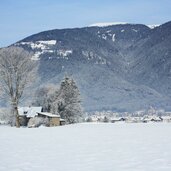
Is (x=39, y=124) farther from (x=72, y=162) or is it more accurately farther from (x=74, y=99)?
(x=72, y=162)

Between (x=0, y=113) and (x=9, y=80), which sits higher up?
(x=9, y=80)

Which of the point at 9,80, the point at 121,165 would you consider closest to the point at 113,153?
the point at 121,165

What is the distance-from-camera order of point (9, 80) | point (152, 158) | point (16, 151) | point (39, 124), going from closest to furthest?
point (152, 158) < point (16, 151) < point (9, 80) < point (39, 124)

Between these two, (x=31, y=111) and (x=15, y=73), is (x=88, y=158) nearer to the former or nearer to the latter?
(x=15, y=73)

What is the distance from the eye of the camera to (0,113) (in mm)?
82125

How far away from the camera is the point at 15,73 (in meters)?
54.3

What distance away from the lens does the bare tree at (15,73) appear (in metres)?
53.9

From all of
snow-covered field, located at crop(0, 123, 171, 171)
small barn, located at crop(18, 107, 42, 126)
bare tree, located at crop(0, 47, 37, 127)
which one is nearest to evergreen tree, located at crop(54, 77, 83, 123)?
small barn, located at crop(18, 107, 42, 126)

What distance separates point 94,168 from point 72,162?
2.00 m

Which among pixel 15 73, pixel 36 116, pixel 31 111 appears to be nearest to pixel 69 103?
pixel 36 116

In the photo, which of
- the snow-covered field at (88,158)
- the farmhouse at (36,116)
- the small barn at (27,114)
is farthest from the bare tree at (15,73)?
the snow-covered field at (88,158)

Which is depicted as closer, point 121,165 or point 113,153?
point 121,165

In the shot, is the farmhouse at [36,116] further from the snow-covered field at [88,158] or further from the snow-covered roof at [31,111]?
the snow-covered field at [88,158]

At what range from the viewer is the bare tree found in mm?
53938
